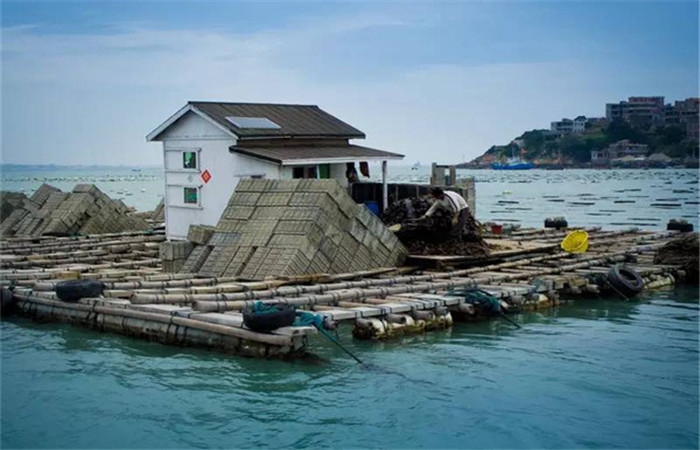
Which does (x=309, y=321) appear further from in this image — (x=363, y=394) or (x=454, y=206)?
(x=454, y=206)

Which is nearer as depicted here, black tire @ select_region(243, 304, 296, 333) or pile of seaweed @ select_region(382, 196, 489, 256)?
black tire @ select_region(243, 304, 296, 333)

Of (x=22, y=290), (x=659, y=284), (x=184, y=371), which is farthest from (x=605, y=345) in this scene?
(x=22, y=290)

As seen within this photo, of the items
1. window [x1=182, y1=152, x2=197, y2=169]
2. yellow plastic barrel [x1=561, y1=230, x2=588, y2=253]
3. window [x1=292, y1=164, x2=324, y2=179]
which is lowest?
yellow plastic barrel [x1=561, y1=230, x2=588, y2=253]

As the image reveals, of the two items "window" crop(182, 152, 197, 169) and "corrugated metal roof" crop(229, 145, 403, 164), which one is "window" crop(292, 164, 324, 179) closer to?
"corrugated metal roof" crop(229, 145, 403, 164)

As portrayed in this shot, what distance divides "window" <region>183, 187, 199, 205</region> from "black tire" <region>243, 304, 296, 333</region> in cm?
989

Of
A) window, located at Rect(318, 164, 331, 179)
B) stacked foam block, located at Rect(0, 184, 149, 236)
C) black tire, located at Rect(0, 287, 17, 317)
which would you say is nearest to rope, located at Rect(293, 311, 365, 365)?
black tire, located at Rect(0, 287, 17, 317)

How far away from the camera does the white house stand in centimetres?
2134

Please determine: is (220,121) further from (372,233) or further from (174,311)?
(174,311)

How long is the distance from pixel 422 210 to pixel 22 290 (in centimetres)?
1008

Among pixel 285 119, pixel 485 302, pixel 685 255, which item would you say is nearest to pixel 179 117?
pixel 285 119

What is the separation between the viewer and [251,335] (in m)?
13.3

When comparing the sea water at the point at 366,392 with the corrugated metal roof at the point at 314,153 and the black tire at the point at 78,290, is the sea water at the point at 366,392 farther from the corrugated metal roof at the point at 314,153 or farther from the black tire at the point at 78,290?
the corrugated metal roof at the point at 314,153

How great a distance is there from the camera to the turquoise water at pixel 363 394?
1098 centimetres

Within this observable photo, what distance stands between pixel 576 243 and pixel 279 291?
11.7m
